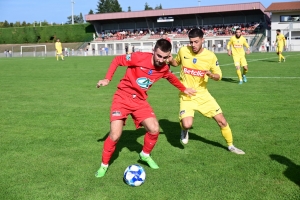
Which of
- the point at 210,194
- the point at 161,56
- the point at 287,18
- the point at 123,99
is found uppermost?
the point at 287,18

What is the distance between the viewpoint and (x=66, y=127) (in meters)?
7.95

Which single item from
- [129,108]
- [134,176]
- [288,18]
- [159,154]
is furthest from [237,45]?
[288,18]

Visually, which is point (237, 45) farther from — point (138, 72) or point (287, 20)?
point (287, 20)

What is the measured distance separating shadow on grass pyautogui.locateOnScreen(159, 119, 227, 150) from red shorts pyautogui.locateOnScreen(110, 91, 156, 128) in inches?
55.3

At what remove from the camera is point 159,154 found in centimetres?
602

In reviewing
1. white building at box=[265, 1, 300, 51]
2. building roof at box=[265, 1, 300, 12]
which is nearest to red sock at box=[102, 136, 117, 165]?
white building at box=[265, 1, 300, 51]

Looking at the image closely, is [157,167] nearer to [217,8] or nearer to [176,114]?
[176,114]

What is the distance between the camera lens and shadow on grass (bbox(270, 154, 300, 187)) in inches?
190

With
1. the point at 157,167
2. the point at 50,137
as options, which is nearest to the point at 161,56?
the point at 157,167

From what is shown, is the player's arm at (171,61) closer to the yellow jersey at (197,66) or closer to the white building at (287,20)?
the yellow jersey at (197,66)

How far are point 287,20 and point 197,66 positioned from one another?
179ft

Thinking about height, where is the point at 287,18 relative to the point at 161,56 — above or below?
above

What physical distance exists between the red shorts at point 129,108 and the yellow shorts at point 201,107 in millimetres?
1140

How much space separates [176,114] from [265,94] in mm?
3920
